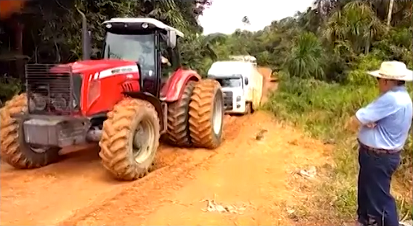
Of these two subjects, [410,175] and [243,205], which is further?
[410,175]

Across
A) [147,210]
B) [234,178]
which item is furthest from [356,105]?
[147,210]

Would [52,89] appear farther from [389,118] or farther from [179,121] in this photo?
[389,118]

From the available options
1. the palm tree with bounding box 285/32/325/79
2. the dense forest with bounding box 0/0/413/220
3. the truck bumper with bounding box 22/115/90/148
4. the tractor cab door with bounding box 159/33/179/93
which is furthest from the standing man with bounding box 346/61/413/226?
the palm tree with bounding box 285/32/325/79

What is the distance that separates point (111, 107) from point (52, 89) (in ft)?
2.14

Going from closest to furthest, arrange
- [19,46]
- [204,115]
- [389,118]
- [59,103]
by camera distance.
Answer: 1. [389,118]
2. [59,103]
3. [204,115]
4. [19,46]

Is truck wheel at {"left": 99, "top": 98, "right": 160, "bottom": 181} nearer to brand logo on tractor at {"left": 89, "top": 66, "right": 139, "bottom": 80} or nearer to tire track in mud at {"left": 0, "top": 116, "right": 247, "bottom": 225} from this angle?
tire track in mud at {"left": 0, "top": 116, "right": 247, "bottom": 225}

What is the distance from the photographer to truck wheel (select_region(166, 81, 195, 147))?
6258 mm

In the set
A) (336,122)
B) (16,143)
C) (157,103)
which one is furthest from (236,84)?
(16,143)

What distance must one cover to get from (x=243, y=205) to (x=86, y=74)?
202 cm

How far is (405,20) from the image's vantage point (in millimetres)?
10734

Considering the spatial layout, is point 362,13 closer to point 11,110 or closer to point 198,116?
point 198,116

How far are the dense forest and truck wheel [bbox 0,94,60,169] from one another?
240 centimetres

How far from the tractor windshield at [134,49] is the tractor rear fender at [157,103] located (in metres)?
0.46

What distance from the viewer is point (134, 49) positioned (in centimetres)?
591
